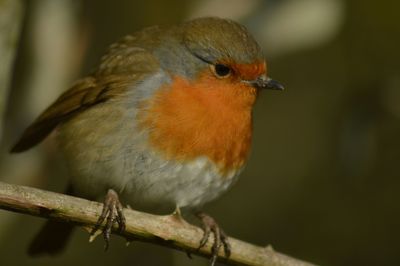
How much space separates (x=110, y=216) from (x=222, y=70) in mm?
957

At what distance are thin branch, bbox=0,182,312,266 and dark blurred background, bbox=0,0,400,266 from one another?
2.95 ft

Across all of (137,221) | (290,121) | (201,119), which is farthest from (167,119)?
(290,121)

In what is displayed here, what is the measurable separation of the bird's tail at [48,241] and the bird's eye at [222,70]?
1291mm

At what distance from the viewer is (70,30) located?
512 centimetres

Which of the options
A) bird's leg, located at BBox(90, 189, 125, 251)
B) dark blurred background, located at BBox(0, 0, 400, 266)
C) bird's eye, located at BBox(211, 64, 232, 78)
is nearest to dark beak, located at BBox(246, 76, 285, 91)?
bird's eye, located at BBox(211, 64, 232, 78)

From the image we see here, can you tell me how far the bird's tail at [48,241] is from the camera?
5.17 m

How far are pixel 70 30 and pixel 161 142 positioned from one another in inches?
42.7

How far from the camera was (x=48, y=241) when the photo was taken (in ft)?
17.0

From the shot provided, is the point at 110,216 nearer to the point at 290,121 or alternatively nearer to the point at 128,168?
the point at 128,168

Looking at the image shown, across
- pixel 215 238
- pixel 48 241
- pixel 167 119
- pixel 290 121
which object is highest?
pixel 290 121

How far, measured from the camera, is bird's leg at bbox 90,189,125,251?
387 centimetres

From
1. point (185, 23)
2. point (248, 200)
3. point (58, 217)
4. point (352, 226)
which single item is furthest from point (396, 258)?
point (58, 217)

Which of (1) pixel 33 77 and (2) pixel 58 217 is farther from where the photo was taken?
(1) pixel 33 77

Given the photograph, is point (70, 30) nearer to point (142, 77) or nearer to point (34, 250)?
point (142, 77)
